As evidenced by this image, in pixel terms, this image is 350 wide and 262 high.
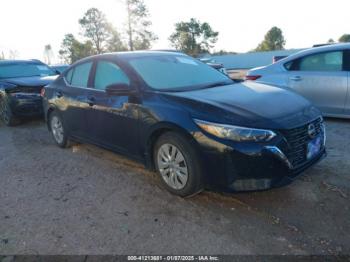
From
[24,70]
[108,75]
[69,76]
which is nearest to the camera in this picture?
[108,75]

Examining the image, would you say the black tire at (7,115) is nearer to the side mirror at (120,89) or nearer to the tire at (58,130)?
the tire at (58,130)

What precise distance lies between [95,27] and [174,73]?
60056mm

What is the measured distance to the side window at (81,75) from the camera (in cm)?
477

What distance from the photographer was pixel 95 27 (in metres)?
59.6

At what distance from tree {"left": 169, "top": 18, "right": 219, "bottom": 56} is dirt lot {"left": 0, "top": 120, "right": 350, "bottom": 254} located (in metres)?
72.0

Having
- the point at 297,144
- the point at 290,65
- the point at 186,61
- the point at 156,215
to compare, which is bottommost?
the point at 156,215

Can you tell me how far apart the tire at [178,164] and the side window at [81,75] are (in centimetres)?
183

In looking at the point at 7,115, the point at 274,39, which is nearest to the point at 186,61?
the point at 7,115

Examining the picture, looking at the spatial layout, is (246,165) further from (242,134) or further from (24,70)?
(24,70)

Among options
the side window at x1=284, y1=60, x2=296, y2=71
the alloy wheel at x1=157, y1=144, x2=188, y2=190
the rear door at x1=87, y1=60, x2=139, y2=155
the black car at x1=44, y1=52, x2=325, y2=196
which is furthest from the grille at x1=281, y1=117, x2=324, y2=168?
the side window at x1=284, y1=60, x2=296, y2=71

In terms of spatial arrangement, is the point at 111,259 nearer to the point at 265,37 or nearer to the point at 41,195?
the point at 41,195

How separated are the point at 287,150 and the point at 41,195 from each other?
2.78 metres

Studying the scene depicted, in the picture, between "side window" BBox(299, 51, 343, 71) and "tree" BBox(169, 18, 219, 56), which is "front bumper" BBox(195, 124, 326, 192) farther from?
"tree" BBox(169, 18, 219, 56)

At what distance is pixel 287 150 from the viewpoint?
3.04 m
